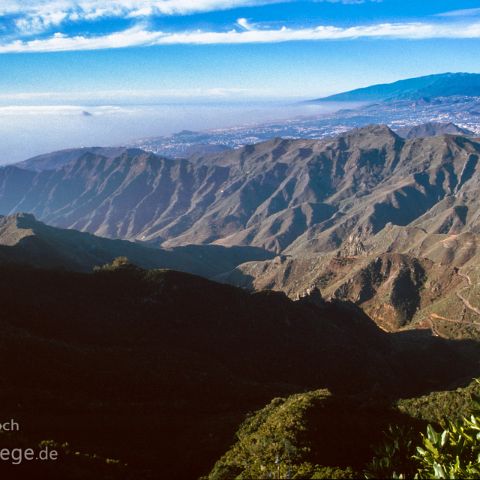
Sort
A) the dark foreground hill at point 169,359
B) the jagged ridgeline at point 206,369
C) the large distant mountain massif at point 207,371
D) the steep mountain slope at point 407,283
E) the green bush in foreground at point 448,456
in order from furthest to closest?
the steep mountain slope at point 407,283
the dark foreground hill at point 169,359
the jagged ridgeline at point 206,369
the large distant mountain massif at point 207,371
the green bush in foreground at point 448,456

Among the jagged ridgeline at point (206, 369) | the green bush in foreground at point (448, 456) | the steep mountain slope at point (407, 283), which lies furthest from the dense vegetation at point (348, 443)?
the steep mountain slope at point (407, 283)

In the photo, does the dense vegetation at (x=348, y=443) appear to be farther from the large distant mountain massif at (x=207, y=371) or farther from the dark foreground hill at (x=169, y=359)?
the dark foreground hill at (x=169, y=359)

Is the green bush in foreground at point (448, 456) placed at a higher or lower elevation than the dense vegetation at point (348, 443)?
higher

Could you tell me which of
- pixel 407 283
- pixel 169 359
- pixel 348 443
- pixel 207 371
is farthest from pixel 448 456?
pixel 407 283

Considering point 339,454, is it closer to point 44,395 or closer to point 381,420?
point 381,420

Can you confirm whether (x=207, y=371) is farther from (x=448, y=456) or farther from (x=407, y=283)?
(x=407, y=283)

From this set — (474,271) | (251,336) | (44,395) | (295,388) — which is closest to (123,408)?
(44,395)

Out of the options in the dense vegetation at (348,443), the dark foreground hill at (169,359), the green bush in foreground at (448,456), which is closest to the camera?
the green bush in foreground at (448,456)

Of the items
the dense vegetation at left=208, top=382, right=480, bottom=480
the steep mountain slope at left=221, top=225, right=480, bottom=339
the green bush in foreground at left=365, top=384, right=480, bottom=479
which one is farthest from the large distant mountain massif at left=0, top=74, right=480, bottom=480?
the green bush in foreground at left=365, top=384, right=480, bottom=479

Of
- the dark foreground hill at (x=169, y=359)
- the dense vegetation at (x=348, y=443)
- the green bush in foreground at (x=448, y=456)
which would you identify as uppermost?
the green bush in foreground at (x=448, y=456)
